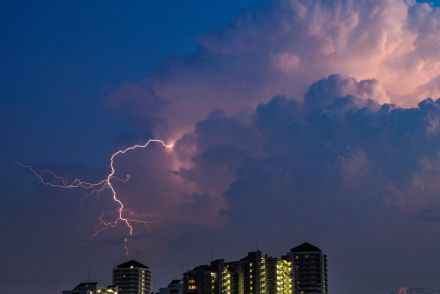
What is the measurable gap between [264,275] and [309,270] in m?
15.6

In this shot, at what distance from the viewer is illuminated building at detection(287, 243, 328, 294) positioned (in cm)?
17850

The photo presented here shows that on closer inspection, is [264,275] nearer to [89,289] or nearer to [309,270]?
[309,270]

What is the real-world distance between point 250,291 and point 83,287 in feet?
136

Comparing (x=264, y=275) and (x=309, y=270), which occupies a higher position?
(x=309, y=270)

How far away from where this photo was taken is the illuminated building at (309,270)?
178500 mm

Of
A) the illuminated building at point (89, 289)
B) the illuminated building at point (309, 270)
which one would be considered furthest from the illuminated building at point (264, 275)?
the illuminated building at point (89, 289)

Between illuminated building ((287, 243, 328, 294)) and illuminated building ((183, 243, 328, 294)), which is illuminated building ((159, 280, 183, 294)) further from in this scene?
illuminated building ((287, 243, 328, 294))

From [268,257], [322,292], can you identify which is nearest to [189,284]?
[268,257]

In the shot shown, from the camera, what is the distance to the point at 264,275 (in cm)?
16900

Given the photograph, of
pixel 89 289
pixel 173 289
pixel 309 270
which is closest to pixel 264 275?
pixel 309 270

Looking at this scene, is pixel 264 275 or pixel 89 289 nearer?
pixel 264 275

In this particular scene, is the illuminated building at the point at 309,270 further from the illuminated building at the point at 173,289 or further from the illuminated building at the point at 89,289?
the illuminated building at the point at 89,289

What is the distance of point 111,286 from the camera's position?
196 meters

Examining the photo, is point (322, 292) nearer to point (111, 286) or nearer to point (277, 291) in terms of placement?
point (277, 291)
